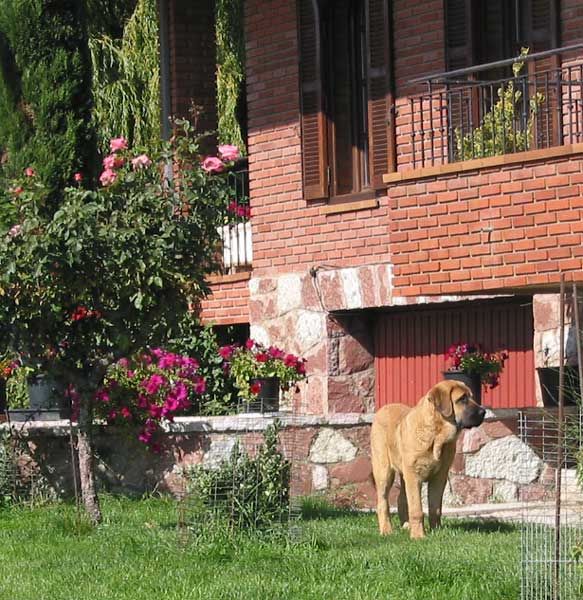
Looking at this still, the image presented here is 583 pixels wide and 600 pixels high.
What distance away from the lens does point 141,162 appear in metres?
11.2

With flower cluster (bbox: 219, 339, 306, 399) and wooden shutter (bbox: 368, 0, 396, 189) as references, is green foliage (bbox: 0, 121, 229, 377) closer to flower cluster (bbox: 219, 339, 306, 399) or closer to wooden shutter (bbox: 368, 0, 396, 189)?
flower cluster (bbox: 219, 339, 306, 399)

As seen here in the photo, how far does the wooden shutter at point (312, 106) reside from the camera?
16.2 meters

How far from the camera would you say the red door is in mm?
15023

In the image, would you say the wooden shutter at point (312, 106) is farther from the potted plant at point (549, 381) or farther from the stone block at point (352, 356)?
the potted plant at point (549, 381)

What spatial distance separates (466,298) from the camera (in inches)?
589

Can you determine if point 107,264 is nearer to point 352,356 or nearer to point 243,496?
point 243,496

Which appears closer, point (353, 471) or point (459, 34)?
point (353, 471)

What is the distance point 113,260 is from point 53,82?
19.8ft

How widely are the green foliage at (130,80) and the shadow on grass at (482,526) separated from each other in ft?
30.5

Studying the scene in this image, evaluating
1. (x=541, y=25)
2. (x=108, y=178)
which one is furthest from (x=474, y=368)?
(x=108, y=178)

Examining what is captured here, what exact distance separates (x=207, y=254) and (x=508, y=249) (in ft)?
8.95

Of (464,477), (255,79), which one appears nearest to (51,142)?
(255,79)

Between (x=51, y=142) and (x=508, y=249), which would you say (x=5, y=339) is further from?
(x=51, y=142)

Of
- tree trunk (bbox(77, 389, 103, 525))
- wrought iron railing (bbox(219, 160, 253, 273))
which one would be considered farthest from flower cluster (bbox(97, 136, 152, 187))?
wrought iron railing (bbox(219, 160, 253, 273))
